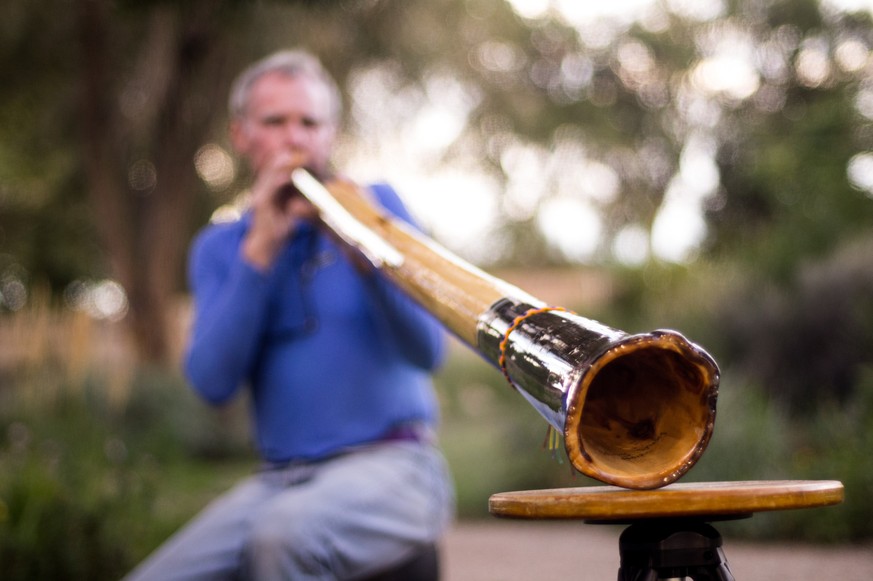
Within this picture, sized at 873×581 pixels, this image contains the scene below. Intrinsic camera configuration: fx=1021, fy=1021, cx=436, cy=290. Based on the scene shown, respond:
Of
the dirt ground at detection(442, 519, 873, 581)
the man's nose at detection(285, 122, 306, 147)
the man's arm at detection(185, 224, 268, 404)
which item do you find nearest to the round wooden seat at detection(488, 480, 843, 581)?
the man's arm at detection(185, 224, 268, 404)

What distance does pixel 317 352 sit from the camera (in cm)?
242

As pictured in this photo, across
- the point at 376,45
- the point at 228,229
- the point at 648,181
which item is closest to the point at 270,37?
the point at 376,45

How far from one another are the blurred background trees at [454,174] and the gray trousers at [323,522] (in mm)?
2294

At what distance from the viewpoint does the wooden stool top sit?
1113mm

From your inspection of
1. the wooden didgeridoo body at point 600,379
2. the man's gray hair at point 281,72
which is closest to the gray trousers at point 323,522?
the wooden didgeridoo body at point 600,379

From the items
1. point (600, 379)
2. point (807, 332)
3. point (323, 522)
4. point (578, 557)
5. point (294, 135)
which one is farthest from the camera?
point (807, 332)

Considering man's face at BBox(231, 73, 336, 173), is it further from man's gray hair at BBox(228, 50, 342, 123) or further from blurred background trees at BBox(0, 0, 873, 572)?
blurred background trees at BBox(0, 0, 873, 572)

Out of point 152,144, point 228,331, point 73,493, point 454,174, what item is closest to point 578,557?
point 73,493

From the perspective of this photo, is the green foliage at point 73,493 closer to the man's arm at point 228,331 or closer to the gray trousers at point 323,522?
the man's arm at point 228,331

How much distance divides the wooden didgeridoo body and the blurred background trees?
3.28 meters

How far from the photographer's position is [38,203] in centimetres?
1981

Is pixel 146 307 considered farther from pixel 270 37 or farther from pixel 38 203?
pixel 38 203

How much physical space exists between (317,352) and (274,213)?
0.34 m

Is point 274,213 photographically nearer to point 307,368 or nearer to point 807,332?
point 307,368
